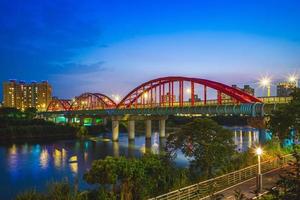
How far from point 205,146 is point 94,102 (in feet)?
303

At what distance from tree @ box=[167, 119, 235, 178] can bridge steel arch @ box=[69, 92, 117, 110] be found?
6842 centimetres

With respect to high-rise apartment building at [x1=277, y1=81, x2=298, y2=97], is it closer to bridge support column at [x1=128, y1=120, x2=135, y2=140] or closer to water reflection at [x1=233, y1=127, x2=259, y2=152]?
water reflection at [x1=233, y1=127, x2=259, y2=152]

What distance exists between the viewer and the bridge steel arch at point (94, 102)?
102625mm

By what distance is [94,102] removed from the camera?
116062 mm

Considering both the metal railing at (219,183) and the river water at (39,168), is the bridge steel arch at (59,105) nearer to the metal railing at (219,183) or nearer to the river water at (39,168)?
the river water at (39,168)

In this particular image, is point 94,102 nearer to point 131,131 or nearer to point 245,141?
point 131,131

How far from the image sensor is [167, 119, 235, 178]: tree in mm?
26016

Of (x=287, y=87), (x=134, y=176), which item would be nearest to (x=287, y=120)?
(x=134, y=176)

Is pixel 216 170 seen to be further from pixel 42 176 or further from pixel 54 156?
pixel 54 156

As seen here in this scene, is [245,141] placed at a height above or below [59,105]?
below

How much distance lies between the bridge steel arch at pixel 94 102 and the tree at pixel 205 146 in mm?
68418

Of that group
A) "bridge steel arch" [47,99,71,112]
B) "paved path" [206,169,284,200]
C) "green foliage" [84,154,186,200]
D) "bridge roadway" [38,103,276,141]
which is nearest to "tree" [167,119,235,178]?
"paved path" [206,169,284,200]

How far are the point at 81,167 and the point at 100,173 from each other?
2251 cm

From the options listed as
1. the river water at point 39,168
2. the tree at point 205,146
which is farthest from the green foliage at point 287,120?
the river water at point 39,168
